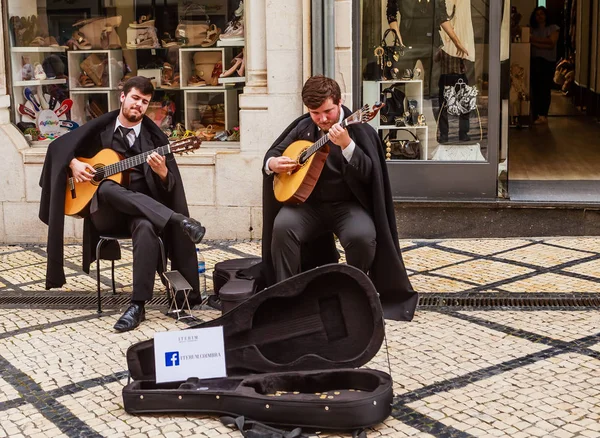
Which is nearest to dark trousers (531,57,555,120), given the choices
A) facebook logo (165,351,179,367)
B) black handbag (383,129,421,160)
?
black handbag (383,129,421,160)

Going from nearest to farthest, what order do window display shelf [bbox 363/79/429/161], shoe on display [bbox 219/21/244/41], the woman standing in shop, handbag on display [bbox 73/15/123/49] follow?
window display shelf [bbox 363/79/429/161] → shoe on display [bbox 219/21/244/41] → handbag on display [bbox 73/15/123/49] → the woman standing in shop

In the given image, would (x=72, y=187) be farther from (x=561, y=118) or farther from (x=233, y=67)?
(x=561, y=118)

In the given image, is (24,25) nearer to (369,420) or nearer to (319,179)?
(319,179)

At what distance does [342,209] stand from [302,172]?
0.33m

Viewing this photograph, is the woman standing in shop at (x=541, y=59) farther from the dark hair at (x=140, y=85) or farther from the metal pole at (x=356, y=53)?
the dark hair at (x=140, y=85)

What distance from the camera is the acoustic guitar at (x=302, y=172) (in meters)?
5.24

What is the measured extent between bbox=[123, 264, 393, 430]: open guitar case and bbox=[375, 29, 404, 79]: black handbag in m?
3.96

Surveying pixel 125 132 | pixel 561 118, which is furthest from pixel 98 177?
pixel 561 118

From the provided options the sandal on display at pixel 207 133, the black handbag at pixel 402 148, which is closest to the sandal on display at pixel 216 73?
the sandal on display at pixel 207 133

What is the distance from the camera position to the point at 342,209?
543 centimetres

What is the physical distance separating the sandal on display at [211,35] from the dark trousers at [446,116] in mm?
1942

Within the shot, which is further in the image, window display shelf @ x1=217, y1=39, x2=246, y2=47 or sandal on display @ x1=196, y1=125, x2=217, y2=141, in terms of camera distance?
sandal on display @ x1=196, y1=125, x2=217, y2=141

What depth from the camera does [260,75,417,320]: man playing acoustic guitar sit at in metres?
5.21

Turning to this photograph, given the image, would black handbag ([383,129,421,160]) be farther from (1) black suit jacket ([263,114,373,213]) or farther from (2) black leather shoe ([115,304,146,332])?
(2) black leather shoe ([115,304,146,332])
